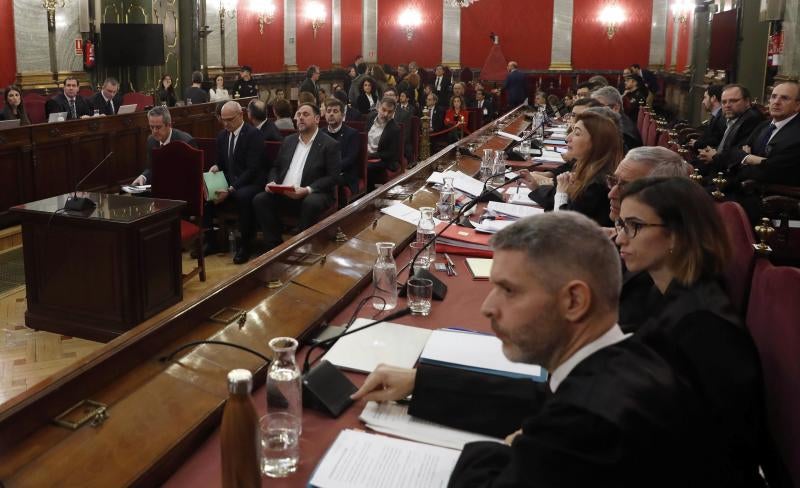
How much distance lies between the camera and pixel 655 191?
6.03 feet

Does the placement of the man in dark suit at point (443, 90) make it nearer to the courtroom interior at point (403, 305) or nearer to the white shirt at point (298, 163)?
the courtroom interior at point (403, 305)

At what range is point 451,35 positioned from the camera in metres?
18.2

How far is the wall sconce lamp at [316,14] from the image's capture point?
15555 mm

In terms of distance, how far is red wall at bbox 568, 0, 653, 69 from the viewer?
55.7 feet

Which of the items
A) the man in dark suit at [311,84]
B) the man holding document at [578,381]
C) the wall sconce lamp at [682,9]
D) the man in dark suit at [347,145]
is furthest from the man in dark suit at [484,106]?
the man holding document at [578,381]

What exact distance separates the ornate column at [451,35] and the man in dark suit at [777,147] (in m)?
13.0

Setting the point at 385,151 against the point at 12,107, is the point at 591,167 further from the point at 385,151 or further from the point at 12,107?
the point at 12,107

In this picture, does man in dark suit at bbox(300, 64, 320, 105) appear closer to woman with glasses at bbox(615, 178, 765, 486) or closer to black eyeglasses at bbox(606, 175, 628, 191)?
black eyeglasses at bbox(606, 175, 628, 191)

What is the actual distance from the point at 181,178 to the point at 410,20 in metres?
14.6

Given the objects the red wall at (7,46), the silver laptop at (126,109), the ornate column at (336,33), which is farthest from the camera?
the ornate column at (336,33)

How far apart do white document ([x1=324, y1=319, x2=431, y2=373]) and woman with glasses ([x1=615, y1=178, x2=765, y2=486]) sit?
0.58 metres

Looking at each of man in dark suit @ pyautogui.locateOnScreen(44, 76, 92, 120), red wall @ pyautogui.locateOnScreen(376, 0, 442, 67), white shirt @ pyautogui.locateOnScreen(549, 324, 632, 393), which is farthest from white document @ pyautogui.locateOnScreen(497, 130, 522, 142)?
red wall @ pyautogui.locateOnScreen(376, 0, 442, 67)

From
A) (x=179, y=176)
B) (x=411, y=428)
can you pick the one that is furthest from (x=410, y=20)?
(x=411, y=428)

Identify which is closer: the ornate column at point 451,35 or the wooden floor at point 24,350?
the wooden floor at point 24,350
